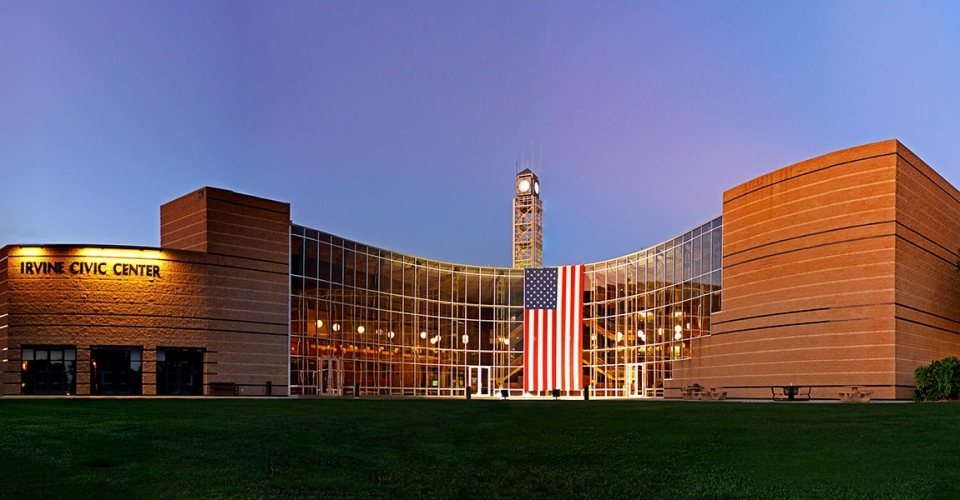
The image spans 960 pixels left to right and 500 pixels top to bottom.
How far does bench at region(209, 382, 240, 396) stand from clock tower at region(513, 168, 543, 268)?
110 feet

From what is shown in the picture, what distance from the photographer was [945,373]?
Answer: 1377 inches

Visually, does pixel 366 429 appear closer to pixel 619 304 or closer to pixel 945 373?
pixel 945 373

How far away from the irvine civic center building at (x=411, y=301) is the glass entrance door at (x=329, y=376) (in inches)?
4.6

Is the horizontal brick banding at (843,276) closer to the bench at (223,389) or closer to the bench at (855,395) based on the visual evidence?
the bench at (855,395)

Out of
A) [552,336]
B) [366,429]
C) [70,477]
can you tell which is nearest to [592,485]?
[70,477]

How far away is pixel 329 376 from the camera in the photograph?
51219 millimetres

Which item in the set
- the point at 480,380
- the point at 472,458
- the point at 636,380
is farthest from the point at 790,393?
the point at 480,380

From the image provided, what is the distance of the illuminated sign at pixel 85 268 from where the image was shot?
42.5 metres

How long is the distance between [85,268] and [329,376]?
1494 cm

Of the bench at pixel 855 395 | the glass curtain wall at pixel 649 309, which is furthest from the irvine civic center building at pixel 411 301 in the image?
the bench at pixel 855 395

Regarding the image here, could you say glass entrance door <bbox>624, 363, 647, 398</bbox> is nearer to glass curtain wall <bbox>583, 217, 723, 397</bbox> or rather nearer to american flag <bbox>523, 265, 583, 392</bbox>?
glass curtain wall <bbox>583, 217, 723, 397</bbox>

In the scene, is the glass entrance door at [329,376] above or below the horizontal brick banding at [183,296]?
below

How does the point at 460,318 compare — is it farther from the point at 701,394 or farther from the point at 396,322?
the point at 701,394

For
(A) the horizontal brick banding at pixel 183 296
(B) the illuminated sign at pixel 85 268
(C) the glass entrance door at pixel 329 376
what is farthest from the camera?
(C) the glass entrance door at pixel 329 376
